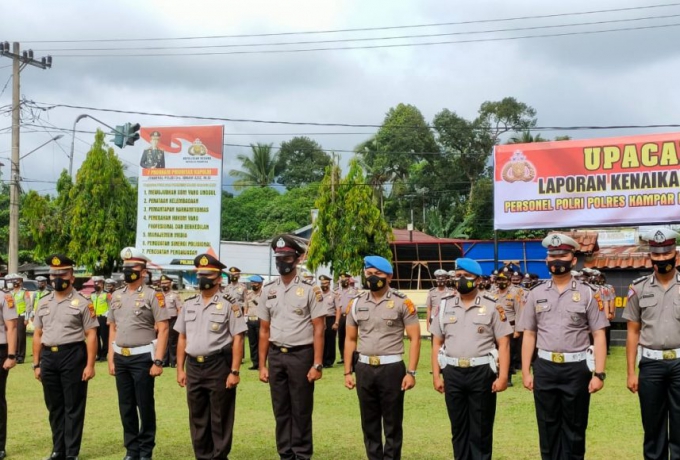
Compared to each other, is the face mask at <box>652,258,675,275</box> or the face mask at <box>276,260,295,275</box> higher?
the face mask at <box>652,258,675,275</box>

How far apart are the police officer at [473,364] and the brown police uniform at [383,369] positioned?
13.9 inches

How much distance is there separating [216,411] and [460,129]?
47.6 m

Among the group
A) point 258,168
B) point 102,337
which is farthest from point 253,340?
point 258,168

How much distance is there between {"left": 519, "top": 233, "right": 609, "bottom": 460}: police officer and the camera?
20.6 ft

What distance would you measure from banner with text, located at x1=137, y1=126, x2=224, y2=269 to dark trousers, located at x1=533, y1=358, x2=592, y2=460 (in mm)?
15916

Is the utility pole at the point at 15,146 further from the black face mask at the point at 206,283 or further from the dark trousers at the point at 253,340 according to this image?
the black face mask at the point at 206,283

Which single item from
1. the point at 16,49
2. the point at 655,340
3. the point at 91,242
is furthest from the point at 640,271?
the point at 16,49

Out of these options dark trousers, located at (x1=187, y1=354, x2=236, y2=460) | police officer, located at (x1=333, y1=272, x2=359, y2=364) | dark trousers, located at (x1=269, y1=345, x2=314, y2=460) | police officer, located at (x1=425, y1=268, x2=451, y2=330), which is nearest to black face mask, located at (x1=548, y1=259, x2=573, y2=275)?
dark trousers, located at (x1=269, y1=345, x2=314, y2=460)

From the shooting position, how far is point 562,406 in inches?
252

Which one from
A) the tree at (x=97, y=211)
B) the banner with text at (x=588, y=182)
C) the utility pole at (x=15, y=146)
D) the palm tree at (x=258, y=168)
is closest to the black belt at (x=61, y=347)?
the banner with text at (x=588, y=182)

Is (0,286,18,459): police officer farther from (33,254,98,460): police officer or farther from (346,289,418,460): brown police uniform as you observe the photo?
(346,289,418,460): brown police uniform

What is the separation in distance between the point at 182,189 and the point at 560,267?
54.4 feet

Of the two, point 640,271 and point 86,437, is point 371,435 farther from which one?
point 640,271

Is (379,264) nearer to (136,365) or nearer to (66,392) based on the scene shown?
(136,365)
